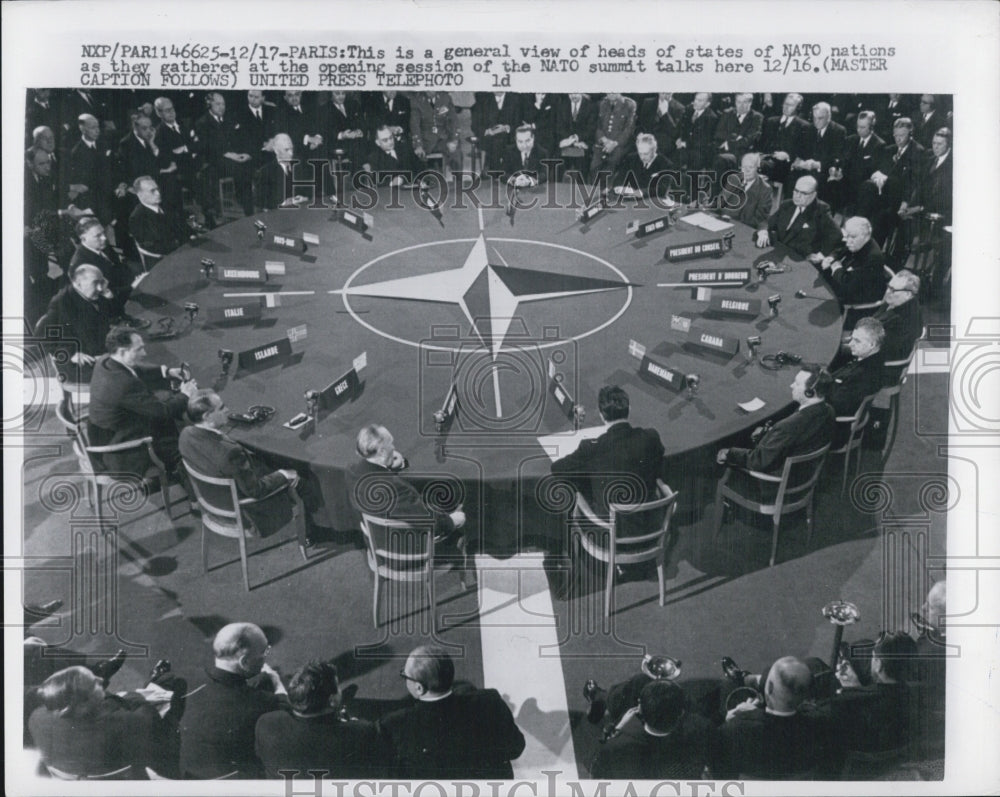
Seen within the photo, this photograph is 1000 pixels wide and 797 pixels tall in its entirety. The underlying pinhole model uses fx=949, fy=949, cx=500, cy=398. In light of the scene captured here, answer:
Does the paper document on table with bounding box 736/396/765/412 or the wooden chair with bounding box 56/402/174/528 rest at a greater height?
the paper document on table with bounding box 736/396/765/412

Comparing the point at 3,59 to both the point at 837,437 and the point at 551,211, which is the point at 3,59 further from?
the point at 837,437

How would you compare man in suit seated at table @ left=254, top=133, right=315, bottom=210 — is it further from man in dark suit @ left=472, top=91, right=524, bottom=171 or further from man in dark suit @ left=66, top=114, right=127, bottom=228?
man in dark suit @ left=472, top=91, right=524, bottom=171

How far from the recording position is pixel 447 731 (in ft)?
20.5

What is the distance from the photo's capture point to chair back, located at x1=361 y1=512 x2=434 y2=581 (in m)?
6.43

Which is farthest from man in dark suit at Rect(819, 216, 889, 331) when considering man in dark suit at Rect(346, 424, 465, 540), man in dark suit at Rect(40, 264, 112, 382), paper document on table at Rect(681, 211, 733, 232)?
man in dark suit at Rect(40, 264, 112, 382)

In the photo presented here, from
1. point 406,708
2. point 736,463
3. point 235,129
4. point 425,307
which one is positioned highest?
point 235,129

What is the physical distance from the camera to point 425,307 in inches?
299

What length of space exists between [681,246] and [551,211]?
3.94 feet

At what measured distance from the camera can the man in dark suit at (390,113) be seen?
22.9ft

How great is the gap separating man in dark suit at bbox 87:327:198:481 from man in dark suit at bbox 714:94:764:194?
429 centimetres

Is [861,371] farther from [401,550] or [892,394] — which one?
[401,550]

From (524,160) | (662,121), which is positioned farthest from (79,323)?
(662,121)

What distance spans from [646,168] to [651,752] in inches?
170

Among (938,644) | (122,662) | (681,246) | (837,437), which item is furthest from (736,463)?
(122,662)
